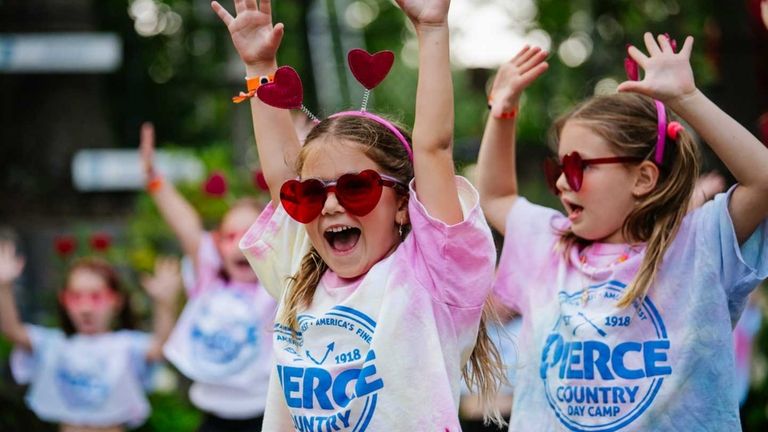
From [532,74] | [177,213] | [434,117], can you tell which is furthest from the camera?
[177,213]

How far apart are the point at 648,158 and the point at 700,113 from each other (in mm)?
470

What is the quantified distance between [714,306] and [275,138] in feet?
4.49

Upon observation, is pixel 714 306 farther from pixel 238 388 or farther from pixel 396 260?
pixel 238 388

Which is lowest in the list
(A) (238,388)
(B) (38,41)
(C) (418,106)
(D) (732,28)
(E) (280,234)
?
(A) (238,388)

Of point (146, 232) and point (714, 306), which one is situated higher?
point (146, 232)

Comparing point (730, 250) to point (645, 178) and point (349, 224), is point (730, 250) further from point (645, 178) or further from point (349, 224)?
point (349, 224)

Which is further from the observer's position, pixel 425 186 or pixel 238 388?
pixel 238 388

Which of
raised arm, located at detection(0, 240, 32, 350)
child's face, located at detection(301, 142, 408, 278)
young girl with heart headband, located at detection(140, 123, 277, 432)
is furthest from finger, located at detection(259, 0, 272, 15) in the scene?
raised arm, located at detection(0, 240, 32, 350)

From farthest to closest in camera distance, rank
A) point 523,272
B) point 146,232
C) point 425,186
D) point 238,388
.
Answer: point 146,232 < point 238,388 < point 523,272 < point 425,186

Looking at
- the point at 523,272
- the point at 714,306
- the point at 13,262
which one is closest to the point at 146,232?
the point at 13,262

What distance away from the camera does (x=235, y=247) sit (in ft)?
20.0

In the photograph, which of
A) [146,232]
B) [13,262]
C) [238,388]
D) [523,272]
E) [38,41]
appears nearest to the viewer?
[523,272]

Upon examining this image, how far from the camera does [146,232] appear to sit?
9375 mm

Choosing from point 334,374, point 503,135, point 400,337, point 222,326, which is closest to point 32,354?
point 222,326
